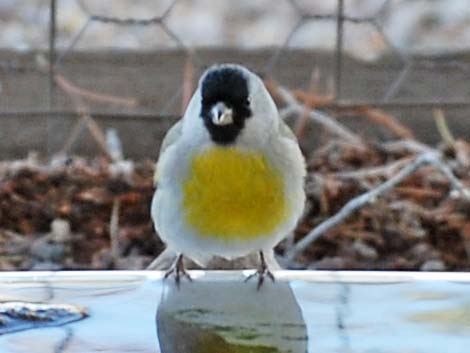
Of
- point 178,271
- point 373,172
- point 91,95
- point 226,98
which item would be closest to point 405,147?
point 373,172

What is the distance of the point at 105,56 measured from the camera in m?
3.62

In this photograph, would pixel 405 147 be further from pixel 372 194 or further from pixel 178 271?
pixel 178 271

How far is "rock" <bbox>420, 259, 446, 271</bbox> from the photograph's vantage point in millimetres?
2703

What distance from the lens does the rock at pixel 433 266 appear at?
2.70m

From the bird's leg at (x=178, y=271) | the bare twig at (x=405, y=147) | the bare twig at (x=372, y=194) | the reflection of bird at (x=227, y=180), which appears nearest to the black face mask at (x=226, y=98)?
the reflection of bird at (x=227, y=180)

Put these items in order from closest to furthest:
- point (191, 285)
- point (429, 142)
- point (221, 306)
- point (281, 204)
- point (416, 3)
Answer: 1. point (221, 306)
2. point (191, 285)
3. point (281, 204)
4. point (429, 142)
5. point (416, 3)

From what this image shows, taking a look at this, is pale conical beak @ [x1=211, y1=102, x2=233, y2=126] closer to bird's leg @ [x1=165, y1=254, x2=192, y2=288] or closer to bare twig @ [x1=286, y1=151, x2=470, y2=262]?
bird's leg @ [x1=165, y1=254, x2=192, y2=288]

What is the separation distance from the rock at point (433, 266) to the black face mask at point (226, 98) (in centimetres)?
56

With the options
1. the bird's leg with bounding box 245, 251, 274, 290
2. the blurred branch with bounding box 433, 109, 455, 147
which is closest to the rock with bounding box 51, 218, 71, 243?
the bird's leg with bounding box 245, 251, 274, 290

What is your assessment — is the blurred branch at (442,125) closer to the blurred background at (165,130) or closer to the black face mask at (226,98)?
the blurred background at (165,130)

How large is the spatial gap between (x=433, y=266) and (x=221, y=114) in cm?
67

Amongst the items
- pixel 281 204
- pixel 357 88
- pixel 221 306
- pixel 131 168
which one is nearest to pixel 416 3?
pixel 357 88

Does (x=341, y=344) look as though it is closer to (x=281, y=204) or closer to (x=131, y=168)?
(x=281, y=204)

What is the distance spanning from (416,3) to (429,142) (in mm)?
1713
